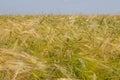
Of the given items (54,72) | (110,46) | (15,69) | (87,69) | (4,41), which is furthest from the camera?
(4,41)

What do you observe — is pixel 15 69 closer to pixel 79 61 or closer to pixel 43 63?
pixel 43 63

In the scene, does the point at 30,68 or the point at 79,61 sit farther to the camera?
the point at 79,61

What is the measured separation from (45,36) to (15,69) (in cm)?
109

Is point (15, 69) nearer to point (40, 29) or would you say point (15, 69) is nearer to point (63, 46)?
point (63, 46)

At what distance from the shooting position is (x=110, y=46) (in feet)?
8.05

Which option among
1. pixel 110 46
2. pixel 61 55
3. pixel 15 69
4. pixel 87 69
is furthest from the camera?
pixel 110 46

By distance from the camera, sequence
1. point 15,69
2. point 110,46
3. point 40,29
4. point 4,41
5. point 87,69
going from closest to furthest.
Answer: point 15,69 → point 87,69 → point 110,46 → point 4,41 → point 40,29

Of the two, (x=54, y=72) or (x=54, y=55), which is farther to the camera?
(x=54, y=55)

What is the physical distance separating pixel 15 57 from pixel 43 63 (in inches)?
6.9

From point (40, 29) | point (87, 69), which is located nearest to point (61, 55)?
point (87, 69)

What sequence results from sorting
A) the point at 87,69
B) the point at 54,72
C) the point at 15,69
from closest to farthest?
the point at 15,69 → the point at 54,72 → the point at 87,69

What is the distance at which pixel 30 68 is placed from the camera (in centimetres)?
188

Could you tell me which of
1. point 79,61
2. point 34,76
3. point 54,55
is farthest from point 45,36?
point 34,76

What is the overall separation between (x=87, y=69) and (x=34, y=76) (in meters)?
0.33
